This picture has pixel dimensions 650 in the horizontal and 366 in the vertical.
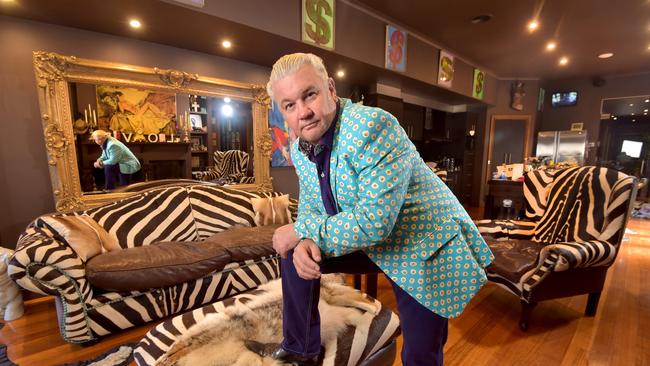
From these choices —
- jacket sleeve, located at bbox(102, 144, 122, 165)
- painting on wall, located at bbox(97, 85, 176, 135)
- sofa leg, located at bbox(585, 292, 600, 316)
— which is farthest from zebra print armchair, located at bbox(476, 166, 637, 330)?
jacket sleeve, located at bbox(102, 144, 122, 165)

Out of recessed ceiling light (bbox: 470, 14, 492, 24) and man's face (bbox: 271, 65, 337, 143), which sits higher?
recessed ceiling light (bbox: 470, 14, 492, 24)

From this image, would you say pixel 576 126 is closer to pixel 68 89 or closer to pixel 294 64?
pixel 294 64

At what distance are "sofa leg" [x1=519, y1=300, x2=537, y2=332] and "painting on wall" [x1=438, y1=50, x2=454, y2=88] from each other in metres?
3.34

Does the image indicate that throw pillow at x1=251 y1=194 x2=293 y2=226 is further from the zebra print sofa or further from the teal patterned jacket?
the teal patterned jacket

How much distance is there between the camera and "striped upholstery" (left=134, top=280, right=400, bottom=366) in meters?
1.10

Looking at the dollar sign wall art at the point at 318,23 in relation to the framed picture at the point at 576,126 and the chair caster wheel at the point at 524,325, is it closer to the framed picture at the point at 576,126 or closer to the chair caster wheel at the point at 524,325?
the chair caster wheel at the point at 524,325

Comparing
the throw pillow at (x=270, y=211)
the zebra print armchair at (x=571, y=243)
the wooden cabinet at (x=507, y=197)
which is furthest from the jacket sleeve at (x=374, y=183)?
the wooden cabinet at (x=507, y=197)

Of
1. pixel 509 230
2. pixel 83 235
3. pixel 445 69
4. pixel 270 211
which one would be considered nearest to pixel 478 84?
pixel 445 69

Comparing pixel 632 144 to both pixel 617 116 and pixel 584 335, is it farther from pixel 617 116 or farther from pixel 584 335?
pixel 584 335

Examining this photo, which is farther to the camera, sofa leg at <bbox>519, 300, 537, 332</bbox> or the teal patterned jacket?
sofa leg at <bbox>519, 300, 537, 332</bbox>

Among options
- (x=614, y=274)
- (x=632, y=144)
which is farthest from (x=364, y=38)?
(x=632, y=144)

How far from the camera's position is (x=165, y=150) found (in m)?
2.73

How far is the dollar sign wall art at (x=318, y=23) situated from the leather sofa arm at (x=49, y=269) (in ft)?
8.01

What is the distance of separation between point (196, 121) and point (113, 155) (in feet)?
2.62
